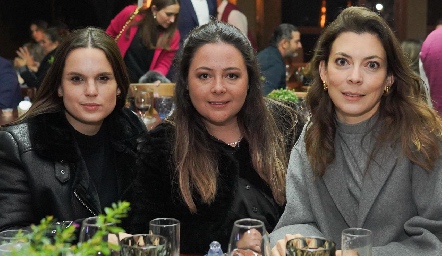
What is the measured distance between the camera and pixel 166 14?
209 inches

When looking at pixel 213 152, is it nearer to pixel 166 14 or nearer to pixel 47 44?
pixel 166 14

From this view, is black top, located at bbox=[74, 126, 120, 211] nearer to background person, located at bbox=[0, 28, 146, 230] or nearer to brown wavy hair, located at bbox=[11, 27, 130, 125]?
background person, located at bbox=[0, 28, 146, 230]

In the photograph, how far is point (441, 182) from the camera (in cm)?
197

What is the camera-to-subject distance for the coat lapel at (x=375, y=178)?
207 centimetres

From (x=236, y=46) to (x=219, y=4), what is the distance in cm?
472

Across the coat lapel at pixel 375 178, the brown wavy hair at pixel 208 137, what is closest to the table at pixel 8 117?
the brown wavy hair at pixel 208 137

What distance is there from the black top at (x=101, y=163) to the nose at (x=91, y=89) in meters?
0.19

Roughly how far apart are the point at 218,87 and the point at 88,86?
0.49 m

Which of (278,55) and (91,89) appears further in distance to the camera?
(278,55)

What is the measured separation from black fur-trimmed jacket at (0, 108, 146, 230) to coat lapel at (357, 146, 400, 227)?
38.1 inches

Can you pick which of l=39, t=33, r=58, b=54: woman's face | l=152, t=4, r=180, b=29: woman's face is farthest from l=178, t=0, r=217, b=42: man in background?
l=39, t=33, r=58, b=54: woman's face

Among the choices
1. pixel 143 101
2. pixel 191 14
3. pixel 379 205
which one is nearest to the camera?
pixel 379 205

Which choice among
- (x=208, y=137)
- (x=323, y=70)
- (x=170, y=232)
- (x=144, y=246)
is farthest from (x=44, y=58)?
(x=144, y=246)

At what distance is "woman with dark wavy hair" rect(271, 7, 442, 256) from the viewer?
79.9 inches
